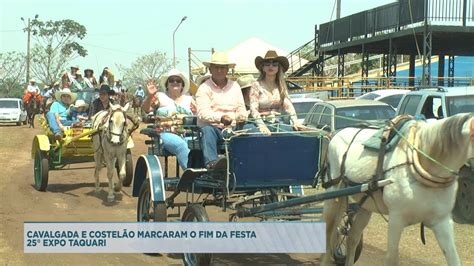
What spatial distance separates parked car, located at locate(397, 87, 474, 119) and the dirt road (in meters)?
2.18

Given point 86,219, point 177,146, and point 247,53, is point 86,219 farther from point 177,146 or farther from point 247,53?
point 247,53

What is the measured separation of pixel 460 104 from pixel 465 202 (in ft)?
6.30

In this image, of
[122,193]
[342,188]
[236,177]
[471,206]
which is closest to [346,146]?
[342,188]

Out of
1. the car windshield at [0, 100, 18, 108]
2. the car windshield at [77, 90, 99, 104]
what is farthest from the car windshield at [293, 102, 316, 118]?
the car windshield at [0, 100, 18, 108]

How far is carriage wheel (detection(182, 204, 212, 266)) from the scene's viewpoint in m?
6.69

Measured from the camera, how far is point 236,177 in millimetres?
6656

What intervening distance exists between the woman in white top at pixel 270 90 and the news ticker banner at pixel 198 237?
1.28m

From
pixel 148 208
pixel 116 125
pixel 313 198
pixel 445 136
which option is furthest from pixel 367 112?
pixel 445 136

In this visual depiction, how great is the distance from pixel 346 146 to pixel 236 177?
1167 mm

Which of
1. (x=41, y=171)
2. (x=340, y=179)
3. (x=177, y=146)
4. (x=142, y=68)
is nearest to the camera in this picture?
(x=340, y=179)

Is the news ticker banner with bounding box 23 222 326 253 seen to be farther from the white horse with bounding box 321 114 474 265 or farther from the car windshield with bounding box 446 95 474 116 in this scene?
the car windshield with bounding box 446 95 474 116

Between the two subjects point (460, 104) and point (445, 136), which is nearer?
point (445, 136)

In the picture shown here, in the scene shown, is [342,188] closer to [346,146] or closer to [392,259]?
[346,146]

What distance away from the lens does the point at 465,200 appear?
998 centimetres
